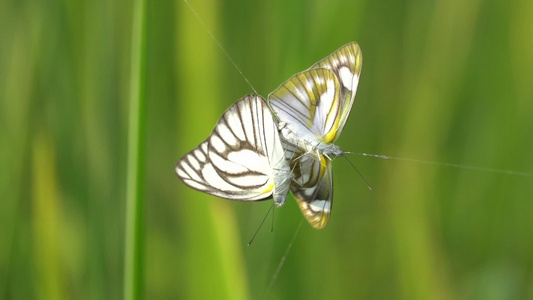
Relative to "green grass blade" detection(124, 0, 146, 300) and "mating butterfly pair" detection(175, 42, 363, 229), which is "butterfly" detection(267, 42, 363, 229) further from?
"green grass blade" detection(124, 0, 146, 300)

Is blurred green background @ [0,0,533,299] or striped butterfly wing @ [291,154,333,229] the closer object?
striped butterfly wing @ [291,154,333,229]

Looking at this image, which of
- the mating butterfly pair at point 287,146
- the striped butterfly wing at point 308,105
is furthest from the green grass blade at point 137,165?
the striped butterfly wing at point 308,105

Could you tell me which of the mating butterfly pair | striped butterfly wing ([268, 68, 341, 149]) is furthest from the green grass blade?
striped butterfly wing ([268, 68, 341, 149])

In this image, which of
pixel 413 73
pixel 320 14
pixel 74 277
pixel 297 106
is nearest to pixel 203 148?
pixel 297 106

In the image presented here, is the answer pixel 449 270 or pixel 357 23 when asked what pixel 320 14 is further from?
pixel 449 270

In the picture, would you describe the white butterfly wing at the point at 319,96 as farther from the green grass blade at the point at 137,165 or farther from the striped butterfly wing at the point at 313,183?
the green grass blade at the point at 137,165

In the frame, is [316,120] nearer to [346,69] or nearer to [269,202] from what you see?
[346,69]
